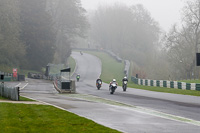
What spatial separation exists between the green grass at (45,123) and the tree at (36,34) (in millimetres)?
59603

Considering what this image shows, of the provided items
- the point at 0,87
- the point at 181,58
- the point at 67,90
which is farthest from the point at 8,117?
the point at 181,58

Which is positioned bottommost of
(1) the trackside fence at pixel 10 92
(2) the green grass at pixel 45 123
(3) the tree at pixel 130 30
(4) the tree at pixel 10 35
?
(2) the green grass at pixel 45 123

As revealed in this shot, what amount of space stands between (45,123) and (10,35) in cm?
5478

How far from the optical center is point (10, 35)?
2520 inches

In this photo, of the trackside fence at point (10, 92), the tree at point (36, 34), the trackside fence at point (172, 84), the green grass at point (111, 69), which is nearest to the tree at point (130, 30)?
the green grass at point (111, 69)

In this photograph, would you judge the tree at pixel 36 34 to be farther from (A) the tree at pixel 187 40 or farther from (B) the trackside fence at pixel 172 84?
(B) the trackside fence at pixel 172 84

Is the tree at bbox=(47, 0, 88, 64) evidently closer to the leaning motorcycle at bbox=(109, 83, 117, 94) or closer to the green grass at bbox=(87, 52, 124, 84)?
the green grass at bbox=(87, 52, 124, 84)

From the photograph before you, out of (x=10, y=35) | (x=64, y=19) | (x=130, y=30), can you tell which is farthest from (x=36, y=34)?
(x=130, y=30)

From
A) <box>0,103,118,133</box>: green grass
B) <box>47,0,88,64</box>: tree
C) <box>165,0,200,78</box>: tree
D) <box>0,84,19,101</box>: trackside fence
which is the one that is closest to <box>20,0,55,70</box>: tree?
<box>47,0,88,64</box>: tree

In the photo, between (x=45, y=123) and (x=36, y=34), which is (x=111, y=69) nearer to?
(x=36, y=34)

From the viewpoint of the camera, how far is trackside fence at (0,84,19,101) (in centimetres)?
2045

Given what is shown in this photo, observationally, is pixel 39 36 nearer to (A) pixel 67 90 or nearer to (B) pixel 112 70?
(B) pixel 112 70

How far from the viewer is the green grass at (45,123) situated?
10.3 meters

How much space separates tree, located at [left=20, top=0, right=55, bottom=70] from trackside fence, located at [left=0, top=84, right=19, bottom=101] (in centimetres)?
4812
